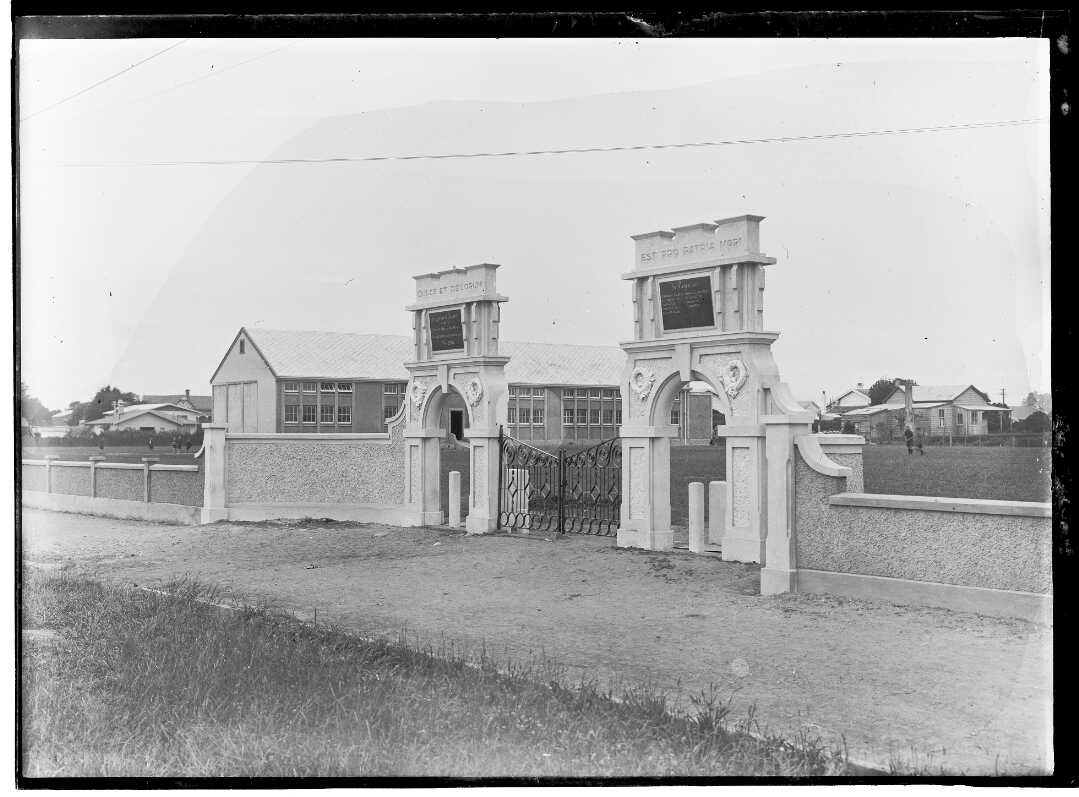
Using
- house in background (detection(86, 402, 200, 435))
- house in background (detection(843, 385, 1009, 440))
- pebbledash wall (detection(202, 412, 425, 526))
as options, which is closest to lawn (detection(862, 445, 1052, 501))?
house in background (detection(843, 385, 1009, 440))

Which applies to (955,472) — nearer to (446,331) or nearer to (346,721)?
(446,331)

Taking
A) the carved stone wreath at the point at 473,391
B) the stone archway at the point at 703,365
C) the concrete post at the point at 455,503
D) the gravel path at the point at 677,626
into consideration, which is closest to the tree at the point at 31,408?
the gravel path at the point at 677,626

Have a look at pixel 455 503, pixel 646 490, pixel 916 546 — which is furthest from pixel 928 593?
pixel 455 503

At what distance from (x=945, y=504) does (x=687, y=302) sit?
5.00 metres

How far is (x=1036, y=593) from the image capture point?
8.66 metres

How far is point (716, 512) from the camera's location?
14.0 m

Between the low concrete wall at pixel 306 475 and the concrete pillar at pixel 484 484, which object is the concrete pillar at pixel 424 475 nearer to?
the low concrete wall at pixel 306 475

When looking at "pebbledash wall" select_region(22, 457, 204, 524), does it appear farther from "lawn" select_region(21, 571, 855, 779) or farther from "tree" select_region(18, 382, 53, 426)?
"tree" select_region(18, 382, 53, 426)

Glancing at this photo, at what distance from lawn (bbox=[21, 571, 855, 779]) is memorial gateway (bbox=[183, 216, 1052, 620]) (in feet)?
9.47

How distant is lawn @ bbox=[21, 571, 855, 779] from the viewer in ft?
19.2

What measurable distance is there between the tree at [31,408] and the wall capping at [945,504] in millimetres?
7147

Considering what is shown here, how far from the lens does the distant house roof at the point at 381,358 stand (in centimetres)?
3969

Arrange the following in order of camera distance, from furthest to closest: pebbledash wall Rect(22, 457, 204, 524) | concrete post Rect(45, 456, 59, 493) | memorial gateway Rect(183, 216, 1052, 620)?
concrete post Rect(45, 456, 59, 493), pebbledash wall Rect(22, 457, 204, 524), memorial gateway Rect(183, 216, 1052, 620)

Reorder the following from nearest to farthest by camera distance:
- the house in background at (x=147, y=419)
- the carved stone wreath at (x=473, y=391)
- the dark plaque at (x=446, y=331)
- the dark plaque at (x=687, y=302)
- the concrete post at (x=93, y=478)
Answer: the dark plaque at (x=687, y=302)
the carved stone wreath at (x=473, y=391)
the dark plaque at (x=446, y=331)
the concrete post at (x=93, y=478)
the house in background at (x=147, y=419)
